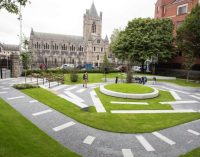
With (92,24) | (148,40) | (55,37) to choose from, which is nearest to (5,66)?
(148,40)

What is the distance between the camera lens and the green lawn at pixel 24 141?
6766mm

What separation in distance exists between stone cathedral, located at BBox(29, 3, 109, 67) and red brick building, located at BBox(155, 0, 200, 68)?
44.3 metres

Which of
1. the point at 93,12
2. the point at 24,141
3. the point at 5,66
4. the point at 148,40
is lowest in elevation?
the point at 24,141

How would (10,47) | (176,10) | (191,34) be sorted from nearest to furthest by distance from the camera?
(191,34) → (176,10) → (10,47)

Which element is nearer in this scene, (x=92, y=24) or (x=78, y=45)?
(x=92, y=24)

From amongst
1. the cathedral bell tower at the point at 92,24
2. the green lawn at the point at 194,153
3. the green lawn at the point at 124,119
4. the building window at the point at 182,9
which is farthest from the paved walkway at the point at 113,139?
the cathedral bell tower at the point at 92,24

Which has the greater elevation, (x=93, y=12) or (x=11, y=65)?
(x=93, y=12)

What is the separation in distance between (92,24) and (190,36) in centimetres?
6432

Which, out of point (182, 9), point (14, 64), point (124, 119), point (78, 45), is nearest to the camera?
point (124, 119)

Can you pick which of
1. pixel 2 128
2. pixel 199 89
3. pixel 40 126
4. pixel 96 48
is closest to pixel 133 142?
pixel 40 126

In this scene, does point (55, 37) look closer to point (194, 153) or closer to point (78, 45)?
point (78, 45)

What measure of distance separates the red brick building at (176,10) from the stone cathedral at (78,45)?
1744 inches

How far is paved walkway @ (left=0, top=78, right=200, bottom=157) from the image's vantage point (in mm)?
8164

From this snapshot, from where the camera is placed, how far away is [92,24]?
8812 centimetres
